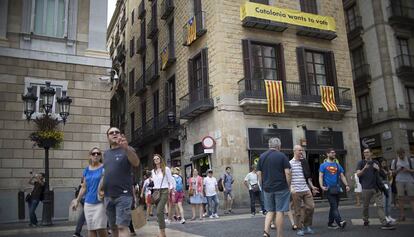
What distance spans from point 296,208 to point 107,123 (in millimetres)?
10394

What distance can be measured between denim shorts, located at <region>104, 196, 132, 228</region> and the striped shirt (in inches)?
164

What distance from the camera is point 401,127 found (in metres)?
24.9

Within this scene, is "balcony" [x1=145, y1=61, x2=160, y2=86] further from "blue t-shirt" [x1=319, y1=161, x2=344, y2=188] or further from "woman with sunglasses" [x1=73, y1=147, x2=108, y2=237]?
"woman with sunglasses" [x1=73, y1=147, x2=108, y2=237]

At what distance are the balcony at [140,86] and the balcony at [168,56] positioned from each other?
477cm

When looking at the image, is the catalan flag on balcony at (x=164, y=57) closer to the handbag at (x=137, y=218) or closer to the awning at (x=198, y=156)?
the awning at (x=198, y=156)

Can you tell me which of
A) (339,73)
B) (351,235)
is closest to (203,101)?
(339,73)

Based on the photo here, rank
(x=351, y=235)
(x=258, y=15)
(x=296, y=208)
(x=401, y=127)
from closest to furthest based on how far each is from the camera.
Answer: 1. (x=351, y=235)
2. (x=296, y=208)
3. (x=258, y=15)
4. (x=401, y=127)

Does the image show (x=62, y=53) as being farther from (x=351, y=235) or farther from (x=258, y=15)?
(x=351, y=235)

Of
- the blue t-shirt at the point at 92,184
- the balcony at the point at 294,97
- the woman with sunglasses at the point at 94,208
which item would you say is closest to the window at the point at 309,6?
the balcony at the point at 294,97

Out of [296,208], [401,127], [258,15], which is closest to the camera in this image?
[296,208]

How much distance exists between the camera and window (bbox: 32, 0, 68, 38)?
16219 mm

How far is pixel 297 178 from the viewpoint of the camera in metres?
8.39

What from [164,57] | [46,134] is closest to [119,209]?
[46,134]

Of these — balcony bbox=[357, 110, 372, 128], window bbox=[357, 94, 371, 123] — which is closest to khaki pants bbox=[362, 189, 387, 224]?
balcony bbox=[357, 110, 372, 128]
